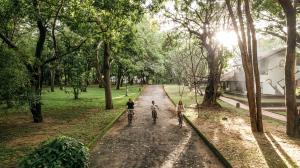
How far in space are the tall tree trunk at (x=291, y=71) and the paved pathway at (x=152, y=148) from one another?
4976 millimetres

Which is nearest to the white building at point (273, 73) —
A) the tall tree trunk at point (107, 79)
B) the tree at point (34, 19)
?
the tall tree trunk at point (107, 79)

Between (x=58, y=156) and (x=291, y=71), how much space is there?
41.1ft

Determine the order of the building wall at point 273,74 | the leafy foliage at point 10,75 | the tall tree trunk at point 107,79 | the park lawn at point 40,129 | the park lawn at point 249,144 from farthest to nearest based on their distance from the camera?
1. the building wall at point 273,74
2. the tall tree trunk at point 107,79
3. the leafy foliage at point 10,75
4. the park lawn at point 40,129
5. the park lawn at point 249,144

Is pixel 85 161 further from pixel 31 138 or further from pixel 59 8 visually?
pixel 59 8

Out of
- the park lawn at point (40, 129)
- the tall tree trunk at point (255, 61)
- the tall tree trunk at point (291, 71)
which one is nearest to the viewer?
the park lawn at point (40, 129)

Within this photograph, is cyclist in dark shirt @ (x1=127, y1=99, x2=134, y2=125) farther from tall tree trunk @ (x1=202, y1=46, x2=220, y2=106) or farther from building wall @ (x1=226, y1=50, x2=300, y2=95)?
building wall @ (x1=226, y1=50, x2=300, y2=95)

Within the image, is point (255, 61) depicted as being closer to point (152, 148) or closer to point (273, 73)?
point (152, 148)

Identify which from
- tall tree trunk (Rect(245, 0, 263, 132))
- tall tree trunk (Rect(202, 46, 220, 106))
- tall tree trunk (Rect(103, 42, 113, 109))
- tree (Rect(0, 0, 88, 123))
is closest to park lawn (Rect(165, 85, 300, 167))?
tall tree trunk (Rect(245, 0, 263, 132))

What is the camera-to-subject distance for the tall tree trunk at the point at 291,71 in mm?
14980

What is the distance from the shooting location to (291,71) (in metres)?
15.6

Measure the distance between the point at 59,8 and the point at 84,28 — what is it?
231cm

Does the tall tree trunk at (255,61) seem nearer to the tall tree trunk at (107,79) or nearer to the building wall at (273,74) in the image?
the tall tree trunk at (107,79)

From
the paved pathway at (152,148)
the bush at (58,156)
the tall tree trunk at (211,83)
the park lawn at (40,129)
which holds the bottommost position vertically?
the paved pathway at (152,148)

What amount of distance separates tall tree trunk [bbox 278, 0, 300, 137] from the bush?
11609 mm
